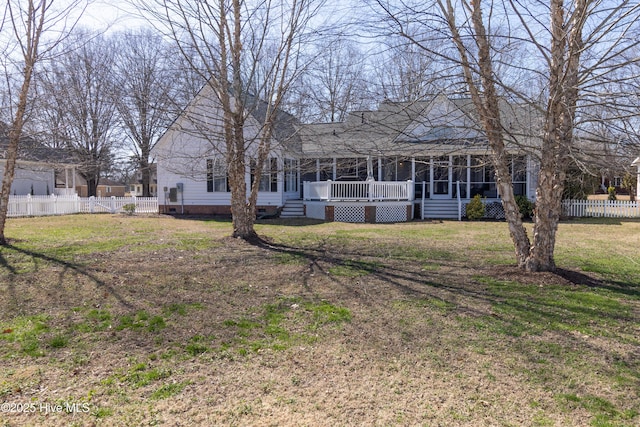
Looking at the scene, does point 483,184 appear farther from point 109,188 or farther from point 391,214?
point 109,188

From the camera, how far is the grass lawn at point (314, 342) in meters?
2.96

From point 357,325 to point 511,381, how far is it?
1.69 metres

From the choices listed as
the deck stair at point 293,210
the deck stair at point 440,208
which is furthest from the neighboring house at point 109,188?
the deck stair at point 440,208

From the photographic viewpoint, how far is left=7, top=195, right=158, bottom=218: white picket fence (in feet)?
62.7

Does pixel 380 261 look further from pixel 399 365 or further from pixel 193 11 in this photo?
pixel 193 11

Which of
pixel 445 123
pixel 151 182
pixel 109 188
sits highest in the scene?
pixel 151 182

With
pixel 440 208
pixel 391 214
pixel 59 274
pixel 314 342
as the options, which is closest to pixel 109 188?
pixel 391 214

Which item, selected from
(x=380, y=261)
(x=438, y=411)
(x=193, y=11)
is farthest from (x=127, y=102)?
(x=438, y=411)

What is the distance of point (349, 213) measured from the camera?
1752cm

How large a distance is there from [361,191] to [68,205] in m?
15.0

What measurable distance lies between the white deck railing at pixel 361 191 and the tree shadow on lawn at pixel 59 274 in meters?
11.1

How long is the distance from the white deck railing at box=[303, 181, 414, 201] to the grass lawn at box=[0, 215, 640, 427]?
9.39m

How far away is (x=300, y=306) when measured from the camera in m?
5.29

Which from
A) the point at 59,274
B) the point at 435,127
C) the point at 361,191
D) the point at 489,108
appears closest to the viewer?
the point at 435,127
